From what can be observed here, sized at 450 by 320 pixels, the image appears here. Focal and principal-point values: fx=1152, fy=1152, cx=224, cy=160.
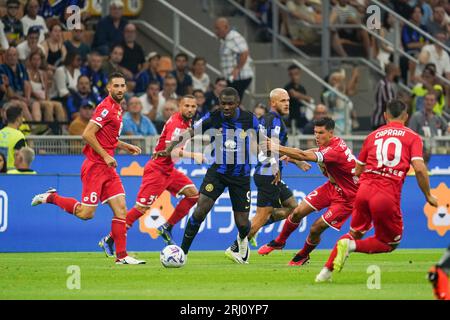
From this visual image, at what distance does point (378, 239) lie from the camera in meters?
13.9

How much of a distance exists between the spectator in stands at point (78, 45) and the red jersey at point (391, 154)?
1208 centimetres

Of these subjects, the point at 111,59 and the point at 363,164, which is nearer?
the point at 363,164

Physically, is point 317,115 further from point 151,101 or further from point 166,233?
point 166,233

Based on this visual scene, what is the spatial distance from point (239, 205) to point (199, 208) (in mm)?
595

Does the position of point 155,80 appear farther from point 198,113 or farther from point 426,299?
point 426,299

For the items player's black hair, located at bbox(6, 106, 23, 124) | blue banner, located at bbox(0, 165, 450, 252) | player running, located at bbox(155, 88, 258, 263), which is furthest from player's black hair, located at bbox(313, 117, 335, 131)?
player's black hair, located at bbox(6, 106, 23, 124)

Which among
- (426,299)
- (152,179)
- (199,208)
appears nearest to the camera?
(426,299)

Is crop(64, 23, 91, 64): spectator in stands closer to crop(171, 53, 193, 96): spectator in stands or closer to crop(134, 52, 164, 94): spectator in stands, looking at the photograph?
crop(134, 52, 164, 94): spectator in stands

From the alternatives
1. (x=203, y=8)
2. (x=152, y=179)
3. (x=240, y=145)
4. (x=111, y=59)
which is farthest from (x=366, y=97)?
(x=240, y=145)

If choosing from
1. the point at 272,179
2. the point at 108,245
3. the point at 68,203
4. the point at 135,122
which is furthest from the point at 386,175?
the point at 135,122

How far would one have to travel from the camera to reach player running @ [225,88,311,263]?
18.1 m

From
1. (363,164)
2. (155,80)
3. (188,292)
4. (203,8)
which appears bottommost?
(188,292)

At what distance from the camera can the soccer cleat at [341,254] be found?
1309cm

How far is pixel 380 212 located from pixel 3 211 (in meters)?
8.69
